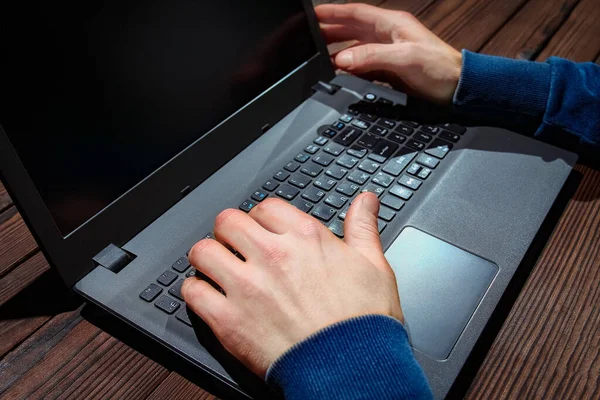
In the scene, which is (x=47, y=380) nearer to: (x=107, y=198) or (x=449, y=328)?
(x=107, y=198)

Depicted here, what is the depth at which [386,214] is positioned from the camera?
2.02 feet

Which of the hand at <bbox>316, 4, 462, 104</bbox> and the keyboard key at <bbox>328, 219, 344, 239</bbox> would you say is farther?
the hand at <bbox>316, 4, 462, 104</bbox>

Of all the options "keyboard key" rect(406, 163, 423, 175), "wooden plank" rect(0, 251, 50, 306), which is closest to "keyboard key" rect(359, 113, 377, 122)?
"keyboard key" rect(406, 163, 423, 175)

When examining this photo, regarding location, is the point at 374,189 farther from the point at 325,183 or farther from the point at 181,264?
the point at 181,264

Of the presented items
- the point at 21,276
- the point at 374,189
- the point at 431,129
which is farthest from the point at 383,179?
the point at 21,276

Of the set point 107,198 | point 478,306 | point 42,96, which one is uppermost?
point 42,96

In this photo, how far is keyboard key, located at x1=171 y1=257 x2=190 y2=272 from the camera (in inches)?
22.0

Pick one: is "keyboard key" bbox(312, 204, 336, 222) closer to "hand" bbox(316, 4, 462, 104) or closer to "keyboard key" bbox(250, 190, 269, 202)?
"keyboard key" bbox(250, 190, 269, 202)

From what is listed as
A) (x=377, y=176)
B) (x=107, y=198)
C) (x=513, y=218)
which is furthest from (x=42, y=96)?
(x=513, y=218)

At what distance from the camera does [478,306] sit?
528 millimetres

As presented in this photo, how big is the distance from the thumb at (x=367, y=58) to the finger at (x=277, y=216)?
13.3 inches

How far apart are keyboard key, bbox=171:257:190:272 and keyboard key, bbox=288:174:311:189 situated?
0.16 m

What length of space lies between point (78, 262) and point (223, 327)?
0.17 m

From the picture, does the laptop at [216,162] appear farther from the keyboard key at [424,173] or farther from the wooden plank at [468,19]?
the wooden plank at [468,19]
